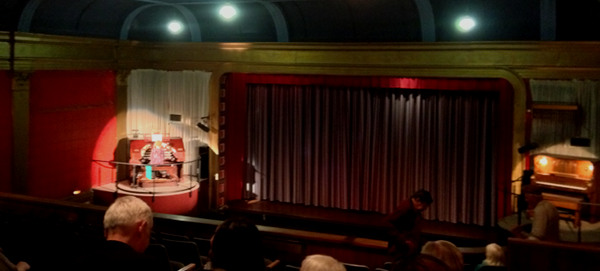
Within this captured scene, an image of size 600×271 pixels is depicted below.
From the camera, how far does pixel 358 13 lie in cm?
1016

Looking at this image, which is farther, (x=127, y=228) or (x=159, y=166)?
(x=159, y=166)

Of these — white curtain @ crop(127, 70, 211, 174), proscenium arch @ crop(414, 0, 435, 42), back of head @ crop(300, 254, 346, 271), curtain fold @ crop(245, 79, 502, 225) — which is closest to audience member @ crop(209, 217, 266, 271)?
back of head @ crop(300, 254, 346, 271)

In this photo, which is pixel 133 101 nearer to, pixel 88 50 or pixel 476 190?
pixel 88 50

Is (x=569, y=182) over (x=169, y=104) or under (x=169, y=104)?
under

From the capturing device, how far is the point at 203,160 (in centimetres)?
1155

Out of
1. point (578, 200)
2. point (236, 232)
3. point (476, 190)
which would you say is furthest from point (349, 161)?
point (236, 232)

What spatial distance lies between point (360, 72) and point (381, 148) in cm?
166

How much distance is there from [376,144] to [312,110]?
4.67 feet

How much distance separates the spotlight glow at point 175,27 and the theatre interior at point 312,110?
57 millimetres

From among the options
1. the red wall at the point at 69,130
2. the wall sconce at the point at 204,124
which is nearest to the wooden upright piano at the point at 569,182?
the wall sconce at the point at 204,124

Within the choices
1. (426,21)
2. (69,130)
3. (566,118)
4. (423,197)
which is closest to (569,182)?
(566,118)

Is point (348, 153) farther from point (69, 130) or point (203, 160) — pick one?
point (69, 130)

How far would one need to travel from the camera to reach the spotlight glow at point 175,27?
37.5 feet

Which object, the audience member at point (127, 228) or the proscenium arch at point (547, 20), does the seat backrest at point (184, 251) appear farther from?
the proscenium arch at point (547, 20)
